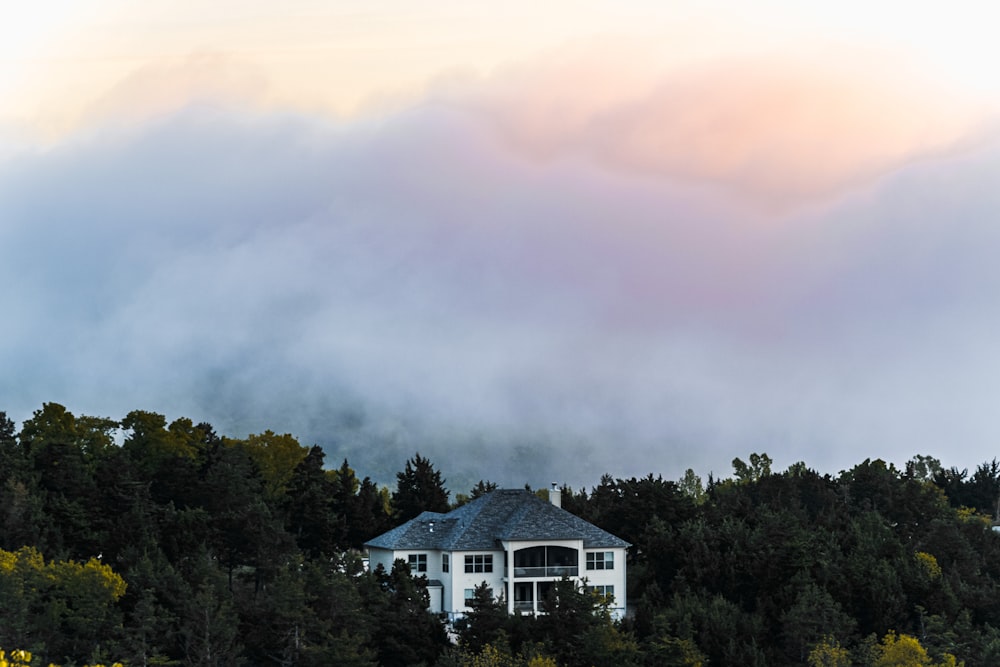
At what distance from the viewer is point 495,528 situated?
9312 cm

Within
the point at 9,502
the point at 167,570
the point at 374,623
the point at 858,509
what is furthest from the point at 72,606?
the point at 858,509

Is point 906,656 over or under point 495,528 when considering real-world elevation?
under

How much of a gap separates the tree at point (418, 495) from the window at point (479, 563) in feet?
59.7

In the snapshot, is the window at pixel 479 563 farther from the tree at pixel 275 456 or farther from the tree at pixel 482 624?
the tree at pixel 275 456

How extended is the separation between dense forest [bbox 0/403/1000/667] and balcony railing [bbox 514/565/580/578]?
4995 mm

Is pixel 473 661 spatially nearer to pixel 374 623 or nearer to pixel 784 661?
pixel 374 623

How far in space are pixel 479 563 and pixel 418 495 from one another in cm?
2005

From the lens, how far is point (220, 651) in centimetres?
7275

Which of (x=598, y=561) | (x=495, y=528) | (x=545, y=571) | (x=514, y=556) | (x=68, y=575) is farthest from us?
(x=495, y=528)

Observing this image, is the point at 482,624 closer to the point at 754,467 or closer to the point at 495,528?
the point at 495,528

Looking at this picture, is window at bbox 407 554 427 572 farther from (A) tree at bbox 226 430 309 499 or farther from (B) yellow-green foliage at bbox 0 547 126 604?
(B) yellow-green foliage at bbox 0 547 126 604

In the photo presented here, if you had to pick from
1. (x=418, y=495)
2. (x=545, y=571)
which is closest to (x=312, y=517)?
(x=418, y=495)

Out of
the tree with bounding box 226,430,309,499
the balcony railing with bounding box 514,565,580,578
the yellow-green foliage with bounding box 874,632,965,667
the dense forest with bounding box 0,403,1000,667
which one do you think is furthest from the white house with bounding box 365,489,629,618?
the tree with bounding box 226,430,309,499

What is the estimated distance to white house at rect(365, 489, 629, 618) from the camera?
9044cm
